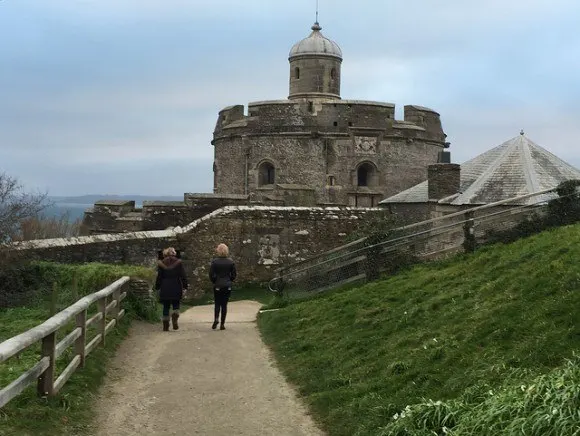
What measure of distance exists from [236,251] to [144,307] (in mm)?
6400

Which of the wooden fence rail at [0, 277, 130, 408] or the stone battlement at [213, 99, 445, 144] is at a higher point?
the stone battlement at [213, 99, 445, 144]

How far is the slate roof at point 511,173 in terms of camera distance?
55.1ft

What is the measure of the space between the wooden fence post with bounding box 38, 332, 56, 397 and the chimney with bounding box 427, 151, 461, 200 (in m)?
13.9

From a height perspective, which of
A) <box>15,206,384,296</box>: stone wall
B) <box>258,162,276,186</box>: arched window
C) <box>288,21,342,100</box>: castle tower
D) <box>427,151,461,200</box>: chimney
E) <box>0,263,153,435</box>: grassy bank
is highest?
<box>288,21,342,100</box>: castle tower

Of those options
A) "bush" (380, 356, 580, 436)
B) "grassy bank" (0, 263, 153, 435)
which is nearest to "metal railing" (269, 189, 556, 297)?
"grassy bank" (0, 263, 153, 435)

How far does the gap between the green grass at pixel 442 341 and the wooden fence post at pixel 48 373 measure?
2.53 m

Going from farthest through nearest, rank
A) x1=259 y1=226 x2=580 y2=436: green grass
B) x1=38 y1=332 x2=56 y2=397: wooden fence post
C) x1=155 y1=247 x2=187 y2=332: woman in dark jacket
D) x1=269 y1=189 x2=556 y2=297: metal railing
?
x1=269 y1=189 x2=556 y2=297: metal railing → x1=155 y1=247 x2=187 y2=332: woman in dark jacket → x1=38 y1=332 x2=56 y2=397: wooden fence post → x1=259 y1=226 x2=580 y2=436: green grass

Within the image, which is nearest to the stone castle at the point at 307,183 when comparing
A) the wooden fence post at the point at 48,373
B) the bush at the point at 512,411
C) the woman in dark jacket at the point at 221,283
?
the woman in dark jacket at the point at 221,283

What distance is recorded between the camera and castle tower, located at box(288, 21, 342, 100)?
34.5 metres

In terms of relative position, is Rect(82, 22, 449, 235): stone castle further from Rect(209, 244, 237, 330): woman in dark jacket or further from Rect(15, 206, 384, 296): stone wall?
Rect(209, 244, 237, 330): woman in dark jacket

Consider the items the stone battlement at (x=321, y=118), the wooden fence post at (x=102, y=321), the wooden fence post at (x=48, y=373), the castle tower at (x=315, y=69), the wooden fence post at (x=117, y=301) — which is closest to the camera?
the wooden fence post at (x=48, y=373)

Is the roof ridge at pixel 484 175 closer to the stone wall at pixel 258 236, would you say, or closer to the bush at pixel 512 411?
the stone wall at pixel 258 236

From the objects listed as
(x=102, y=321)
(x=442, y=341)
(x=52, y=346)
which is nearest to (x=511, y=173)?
(x=442, y=341)

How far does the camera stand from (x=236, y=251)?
61.9 ft
